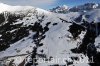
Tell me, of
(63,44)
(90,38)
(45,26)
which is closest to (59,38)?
(63,44)

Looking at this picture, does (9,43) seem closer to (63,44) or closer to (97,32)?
(63,44)

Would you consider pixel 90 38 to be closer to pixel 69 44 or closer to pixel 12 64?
pixel 69 44

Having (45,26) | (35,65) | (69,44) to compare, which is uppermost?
(45,26)

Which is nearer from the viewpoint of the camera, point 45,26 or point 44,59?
point 44,59

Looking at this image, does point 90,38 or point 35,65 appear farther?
point 90,38

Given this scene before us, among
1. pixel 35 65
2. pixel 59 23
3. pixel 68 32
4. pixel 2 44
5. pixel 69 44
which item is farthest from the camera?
pixel 59 23

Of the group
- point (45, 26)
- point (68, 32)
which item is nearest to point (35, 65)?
point (68, 32)

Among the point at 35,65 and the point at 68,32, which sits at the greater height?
the point at 68,32

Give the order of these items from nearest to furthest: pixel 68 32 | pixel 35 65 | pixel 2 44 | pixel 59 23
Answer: pixel 35 65 < pixel 68 32 < pixel 2 44 < pixel 59 23

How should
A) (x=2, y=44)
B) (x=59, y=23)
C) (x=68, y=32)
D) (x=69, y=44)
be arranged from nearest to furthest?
(x=69, y=44)
(x=68, y=32)
(x=2, y=44)
(x=59, y=23)
